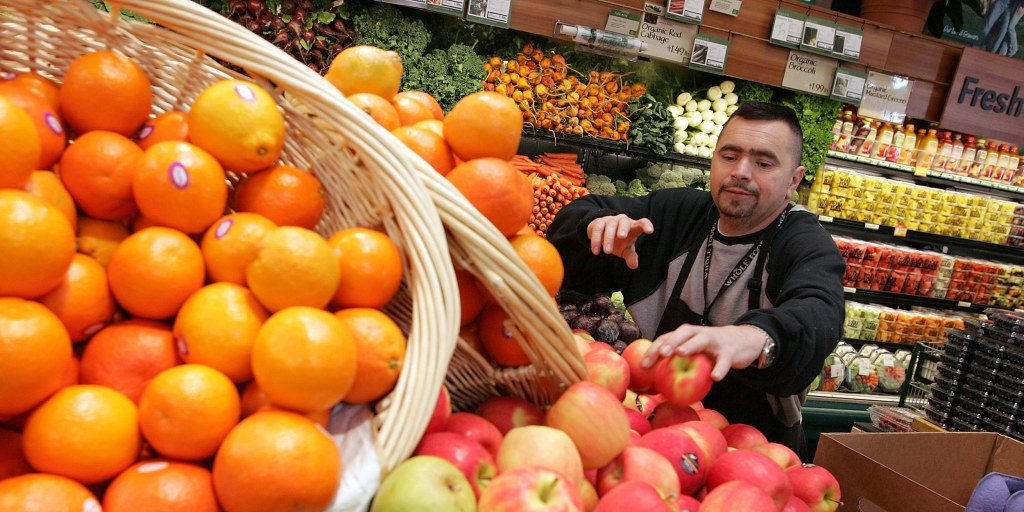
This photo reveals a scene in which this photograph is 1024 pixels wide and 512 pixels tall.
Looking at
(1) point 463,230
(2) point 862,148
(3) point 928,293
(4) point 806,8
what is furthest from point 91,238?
(3) point 928,293

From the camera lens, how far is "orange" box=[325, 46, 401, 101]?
4.06 ft

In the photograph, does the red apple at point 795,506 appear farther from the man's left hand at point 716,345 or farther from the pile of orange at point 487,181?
the pile of orange at point 487,181

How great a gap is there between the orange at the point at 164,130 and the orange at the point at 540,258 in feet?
1.87

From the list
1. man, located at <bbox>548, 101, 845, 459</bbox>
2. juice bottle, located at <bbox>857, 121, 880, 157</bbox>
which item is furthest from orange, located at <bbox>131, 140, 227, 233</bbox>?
juice bottle, located at <bbox>857, 121, 880, 157</bbox>

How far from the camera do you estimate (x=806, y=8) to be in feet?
13.4

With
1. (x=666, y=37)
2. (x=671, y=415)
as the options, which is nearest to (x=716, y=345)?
(x=671, y=415)

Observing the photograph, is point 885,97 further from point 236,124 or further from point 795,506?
point 236,124

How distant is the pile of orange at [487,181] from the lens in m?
0.99

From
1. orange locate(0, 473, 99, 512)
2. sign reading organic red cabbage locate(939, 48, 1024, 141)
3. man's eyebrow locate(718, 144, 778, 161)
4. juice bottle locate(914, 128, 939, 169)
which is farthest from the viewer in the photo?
juice bottle locate(914, 128, 939, 169)

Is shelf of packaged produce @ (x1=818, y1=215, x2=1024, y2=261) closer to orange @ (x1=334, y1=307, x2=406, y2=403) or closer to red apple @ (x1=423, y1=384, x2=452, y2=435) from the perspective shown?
red apple @ (x1=423, y1=384, x2=452, y2=435)

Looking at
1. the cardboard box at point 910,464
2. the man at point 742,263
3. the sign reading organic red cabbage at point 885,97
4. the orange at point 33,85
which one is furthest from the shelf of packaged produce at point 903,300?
the orange at point 33,85

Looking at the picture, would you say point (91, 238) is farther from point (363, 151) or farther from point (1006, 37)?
point (1006, 37)

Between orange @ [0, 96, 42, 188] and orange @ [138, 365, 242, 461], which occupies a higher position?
orange @ [0, 96, 42, 188]

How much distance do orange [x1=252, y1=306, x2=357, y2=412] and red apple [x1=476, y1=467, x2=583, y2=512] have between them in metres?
0.24
